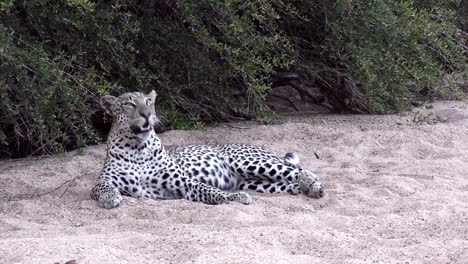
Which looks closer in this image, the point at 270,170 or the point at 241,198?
the point at 241,198

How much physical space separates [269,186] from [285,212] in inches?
42.3

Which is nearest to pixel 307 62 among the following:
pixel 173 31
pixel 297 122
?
pixel 297 122

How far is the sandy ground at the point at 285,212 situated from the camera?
531 cm

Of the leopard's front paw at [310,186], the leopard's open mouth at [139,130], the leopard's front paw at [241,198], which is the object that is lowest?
the leopard's front paw at [241,198]

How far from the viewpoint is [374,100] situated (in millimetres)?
10227

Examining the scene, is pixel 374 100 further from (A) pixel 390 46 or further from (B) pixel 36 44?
(B) pixel 36 44

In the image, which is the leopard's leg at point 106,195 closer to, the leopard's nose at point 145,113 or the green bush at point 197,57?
the leopard's nose at point 145,113

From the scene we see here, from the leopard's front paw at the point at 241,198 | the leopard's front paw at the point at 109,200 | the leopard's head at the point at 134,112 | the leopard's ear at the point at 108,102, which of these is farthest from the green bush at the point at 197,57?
the leopard's front paw at the point at 241,198

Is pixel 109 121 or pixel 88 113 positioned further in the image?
pixel 109 121

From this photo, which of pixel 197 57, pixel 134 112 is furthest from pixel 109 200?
pixel 197 57

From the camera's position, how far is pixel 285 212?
6598mm

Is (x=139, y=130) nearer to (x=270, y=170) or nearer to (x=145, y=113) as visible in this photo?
(x=145, y=113)

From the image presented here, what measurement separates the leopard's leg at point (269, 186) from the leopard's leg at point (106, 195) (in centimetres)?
133

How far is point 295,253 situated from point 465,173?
115 inches
